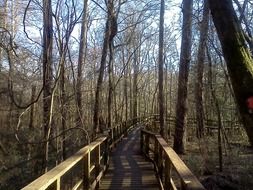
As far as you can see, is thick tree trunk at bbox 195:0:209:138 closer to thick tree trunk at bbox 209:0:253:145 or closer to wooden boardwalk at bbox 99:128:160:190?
wooden boardwalk at bbox 99:128:160:190

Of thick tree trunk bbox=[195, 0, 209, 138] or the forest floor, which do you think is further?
thick tree trunk bbox=[195, 0, 209, 138]

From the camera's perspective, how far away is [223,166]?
15438 millimetres

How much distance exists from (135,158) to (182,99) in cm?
373

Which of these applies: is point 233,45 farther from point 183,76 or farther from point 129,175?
point 183,76

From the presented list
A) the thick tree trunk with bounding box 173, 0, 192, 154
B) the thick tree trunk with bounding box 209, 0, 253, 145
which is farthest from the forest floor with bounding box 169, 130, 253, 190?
the thick tree trunk with bounding box 209, 0, 253, 145

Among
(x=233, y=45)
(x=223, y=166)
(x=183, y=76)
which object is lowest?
(x=223, y=166)

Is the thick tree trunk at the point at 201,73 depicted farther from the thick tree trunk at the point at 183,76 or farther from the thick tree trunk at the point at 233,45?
the thick tree trunk at the point at 233,45

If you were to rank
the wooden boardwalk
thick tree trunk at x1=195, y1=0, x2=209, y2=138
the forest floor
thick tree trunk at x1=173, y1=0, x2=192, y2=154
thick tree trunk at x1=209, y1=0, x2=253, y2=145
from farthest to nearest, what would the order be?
thick tree trunk at x1=173, y1=0, x2=192, y2=154 < thick tree trunk at x1=195, y1=0, x2=209, y2=138 < the forest floor < the wooden boardwalk < thick tree trunk at x1=209, y1=0, x2=253, y2=145

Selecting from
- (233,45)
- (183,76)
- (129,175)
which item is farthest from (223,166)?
(233,45)

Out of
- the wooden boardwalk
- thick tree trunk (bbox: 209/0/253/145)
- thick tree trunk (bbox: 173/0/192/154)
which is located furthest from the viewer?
thick tree trunk (bbox: 173/0/192/154)

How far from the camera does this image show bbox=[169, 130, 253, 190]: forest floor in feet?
37.7

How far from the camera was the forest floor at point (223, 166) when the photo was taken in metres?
11.5

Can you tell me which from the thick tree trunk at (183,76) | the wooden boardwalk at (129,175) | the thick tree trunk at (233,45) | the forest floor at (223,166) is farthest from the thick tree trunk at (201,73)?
the thick tree trunk at (233,45)

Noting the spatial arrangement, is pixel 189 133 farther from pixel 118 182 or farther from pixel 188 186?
pixel 188 186
